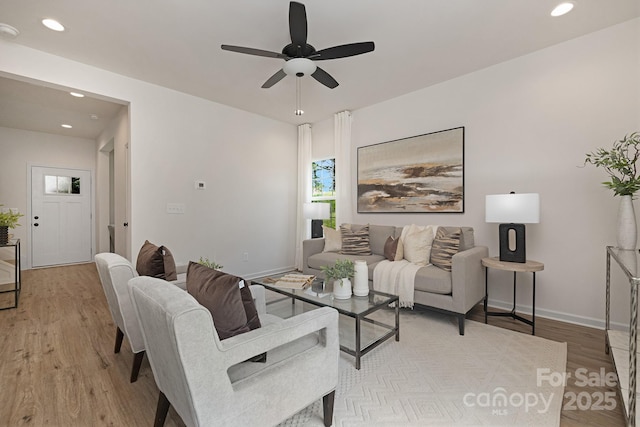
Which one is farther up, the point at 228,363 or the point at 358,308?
the point at 228,363

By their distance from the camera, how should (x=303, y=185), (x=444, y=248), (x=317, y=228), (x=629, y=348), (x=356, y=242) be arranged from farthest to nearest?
(x=303, y=185), (x=317, y=228), (x=356, y=242), (x=444, y=248), (x=629, y=348)

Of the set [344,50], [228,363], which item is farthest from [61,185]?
[228,363]

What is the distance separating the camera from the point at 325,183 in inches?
206

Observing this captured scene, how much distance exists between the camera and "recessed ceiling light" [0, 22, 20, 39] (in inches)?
98.3

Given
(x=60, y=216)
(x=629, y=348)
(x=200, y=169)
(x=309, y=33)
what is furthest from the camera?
(x=60, y=216)

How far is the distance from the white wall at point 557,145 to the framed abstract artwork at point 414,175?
15cm

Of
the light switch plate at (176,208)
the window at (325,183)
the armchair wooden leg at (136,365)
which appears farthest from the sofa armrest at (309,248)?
the armchair wooden leg at (136,365)

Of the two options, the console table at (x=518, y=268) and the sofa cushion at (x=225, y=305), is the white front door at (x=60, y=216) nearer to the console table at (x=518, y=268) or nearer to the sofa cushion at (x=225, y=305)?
the sofa cushion at (x=225, y=305)

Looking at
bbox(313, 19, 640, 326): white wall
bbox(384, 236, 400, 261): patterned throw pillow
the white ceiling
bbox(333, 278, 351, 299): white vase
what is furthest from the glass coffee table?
the white ceiling

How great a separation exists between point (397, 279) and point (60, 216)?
22.9 ft

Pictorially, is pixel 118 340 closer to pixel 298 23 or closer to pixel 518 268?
pixel 298 23

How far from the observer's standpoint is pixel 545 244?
9.84ft

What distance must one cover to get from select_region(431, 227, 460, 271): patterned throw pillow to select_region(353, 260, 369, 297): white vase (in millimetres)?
947

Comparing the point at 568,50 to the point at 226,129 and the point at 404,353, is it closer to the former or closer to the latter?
the point at 404,353
